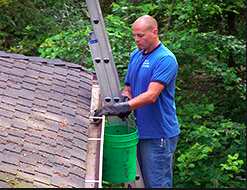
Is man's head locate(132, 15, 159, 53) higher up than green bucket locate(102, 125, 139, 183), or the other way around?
man's head locate(132, 15, 159, 53)

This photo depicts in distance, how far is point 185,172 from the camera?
604cm

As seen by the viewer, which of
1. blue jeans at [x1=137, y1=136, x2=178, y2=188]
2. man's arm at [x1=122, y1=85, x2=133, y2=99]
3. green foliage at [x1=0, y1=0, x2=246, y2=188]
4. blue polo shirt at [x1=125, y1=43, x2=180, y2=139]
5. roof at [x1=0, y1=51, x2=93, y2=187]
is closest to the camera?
roof at [x1=0, y1=51, x2=93, y2=187]

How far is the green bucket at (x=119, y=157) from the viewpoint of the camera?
3160 millimetres

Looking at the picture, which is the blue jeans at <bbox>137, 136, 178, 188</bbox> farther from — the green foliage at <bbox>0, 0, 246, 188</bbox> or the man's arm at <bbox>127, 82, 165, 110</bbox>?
the green foliage at <bbox>0, 0, 246, 188</bbox>

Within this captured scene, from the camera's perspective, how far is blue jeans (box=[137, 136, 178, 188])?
347cm

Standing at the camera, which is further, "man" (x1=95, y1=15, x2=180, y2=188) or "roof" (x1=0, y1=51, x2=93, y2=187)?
"man" (x1=95, y1=15, x2=180, y2=188)

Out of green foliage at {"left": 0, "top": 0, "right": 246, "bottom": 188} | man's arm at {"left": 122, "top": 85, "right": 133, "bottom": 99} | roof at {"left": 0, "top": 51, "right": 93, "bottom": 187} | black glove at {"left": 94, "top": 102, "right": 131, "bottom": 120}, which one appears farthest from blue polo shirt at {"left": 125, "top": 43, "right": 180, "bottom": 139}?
green foliage at {"left": 0, "top": 0, "right": 246, "bottom": 188}

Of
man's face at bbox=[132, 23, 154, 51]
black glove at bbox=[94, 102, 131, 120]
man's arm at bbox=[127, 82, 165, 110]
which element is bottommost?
black glove at bbox=[94, 102, 131, 120]

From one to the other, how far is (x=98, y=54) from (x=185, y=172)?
360 centimetres

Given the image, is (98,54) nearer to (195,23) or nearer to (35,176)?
(35,176)

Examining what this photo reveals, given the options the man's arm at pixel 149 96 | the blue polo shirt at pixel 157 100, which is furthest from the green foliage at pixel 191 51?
the man's arm at pixel 149 96

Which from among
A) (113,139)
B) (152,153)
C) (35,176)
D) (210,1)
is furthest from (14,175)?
(210,1)

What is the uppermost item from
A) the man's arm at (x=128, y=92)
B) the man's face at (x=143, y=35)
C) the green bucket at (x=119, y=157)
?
the man's face at (x=143, y=35)

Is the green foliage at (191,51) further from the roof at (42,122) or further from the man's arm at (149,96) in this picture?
the man's arm at (149,96)
